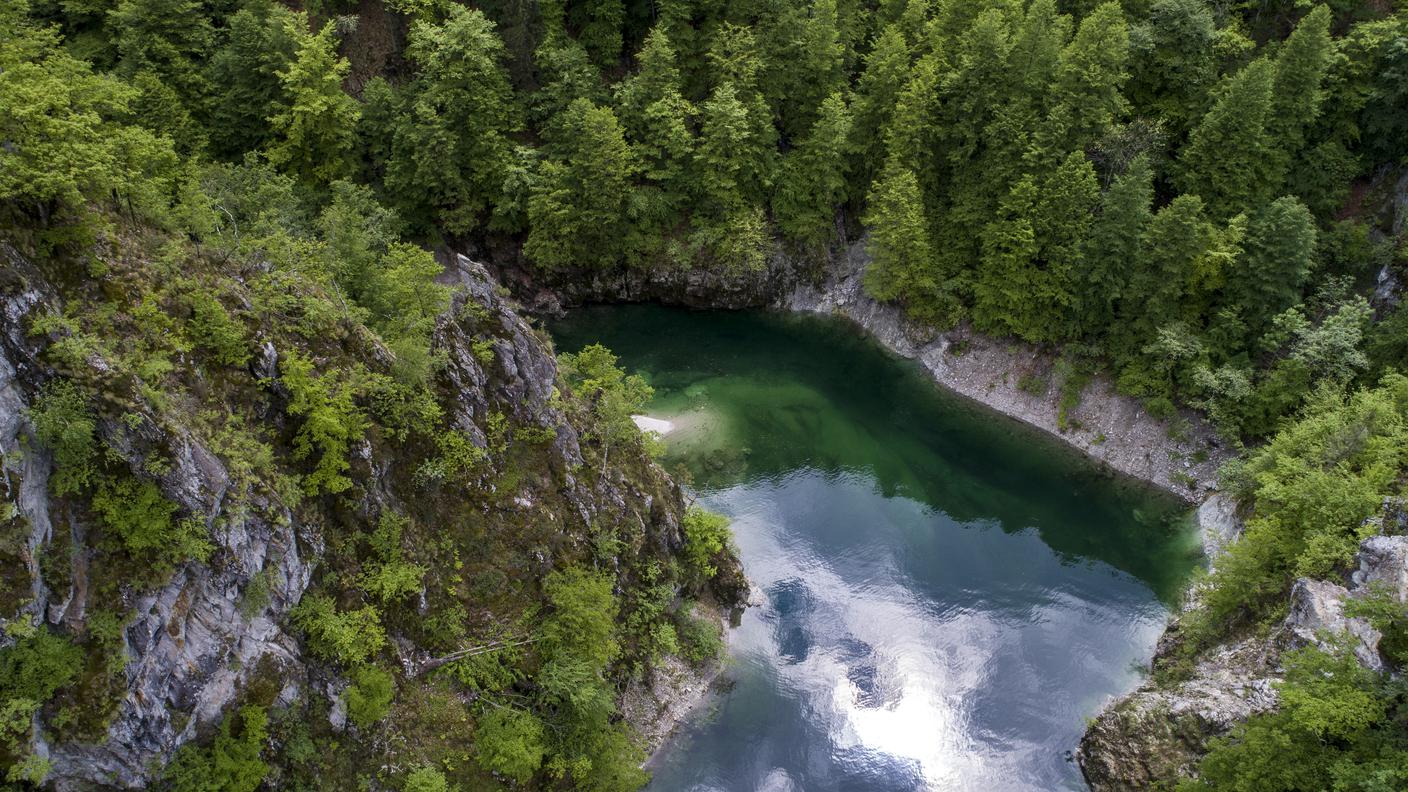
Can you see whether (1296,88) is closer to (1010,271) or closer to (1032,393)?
(1010,271)

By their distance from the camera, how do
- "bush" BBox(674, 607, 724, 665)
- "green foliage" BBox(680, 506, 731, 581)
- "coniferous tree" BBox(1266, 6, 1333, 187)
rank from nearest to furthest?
"bush" BBox(674, 607, 724, 665) → "green foliage" BBox(680, 506, 731, 581) → "coniferous tree" BBox(1266, 6, 1333, 187)

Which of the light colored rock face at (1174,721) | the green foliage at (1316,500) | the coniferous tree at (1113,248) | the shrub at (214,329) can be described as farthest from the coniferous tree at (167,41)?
the green foliage at (1316,500)

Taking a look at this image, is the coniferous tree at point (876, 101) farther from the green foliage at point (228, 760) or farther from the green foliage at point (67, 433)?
the green foliage at point (228, 760)

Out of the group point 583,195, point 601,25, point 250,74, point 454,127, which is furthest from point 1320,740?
point 250,74

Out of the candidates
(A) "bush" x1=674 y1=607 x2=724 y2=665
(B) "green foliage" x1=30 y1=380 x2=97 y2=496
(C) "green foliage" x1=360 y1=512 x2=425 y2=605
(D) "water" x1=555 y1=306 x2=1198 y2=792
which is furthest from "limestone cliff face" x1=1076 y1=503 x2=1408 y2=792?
(B) "green foliage" x1=30 y1=380 x2=97 y2=496

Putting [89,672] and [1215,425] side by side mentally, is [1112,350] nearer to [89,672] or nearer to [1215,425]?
[1215,425]

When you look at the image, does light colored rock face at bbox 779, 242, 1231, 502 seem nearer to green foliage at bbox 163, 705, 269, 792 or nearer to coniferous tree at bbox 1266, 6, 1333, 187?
coniferous tree at bbox 1266, 6, 1333, 187
